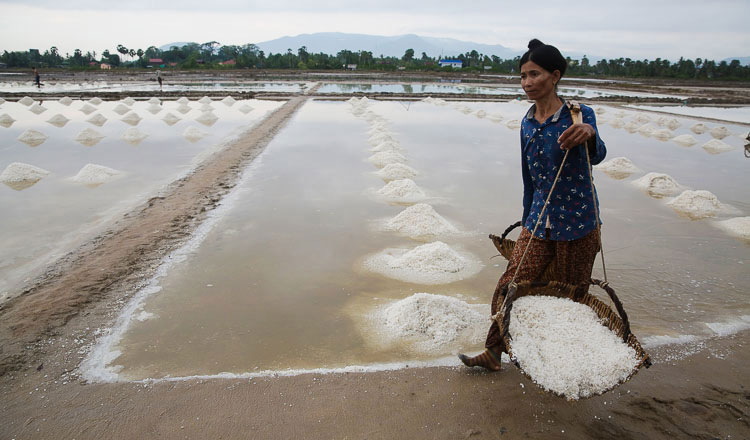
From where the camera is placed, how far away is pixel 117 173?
5.43 m

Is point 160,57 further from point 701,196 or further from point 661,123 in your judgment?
point 701,196

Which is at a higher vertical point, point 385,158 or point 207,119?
point 207,119

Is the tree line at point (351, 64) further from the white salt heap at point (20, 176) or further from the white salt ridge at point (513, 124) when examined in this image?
the white salt heap at point (20, 176)

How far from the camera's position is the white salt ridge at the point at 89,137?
741cm

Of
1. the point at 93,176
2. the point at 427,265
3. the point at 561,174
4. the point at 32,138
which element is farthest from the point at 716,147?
the point at 32,138

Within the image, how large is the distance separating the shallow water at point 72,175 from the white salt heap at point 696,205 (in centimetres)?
551

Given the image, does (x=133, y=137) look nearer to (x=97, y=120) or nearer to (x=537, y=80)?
(x=97, y=120)

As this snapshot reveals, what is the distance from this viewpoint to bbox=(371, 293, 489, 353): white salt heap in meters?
2.17

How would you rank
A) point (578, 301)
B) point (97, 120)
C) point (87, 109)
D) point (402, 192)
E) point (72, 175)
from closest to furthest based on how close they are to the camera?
point (578, 301) → point (402, 192) → point (72, 175) → point (97, 120) → point (87, 109)

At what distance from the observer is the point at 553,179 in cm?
159

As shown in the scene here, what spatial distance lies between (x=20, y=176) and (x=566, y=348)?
6.08 metres

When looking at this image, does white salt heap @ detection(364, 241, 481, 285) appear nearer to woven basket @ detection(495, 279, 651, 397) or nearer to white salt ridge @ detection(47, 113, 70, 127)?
woven basket @ detection(495, 279, 651, 397)

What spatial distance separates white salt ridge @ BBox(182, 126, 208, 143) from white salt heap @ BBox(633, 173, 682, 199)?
22.6 ft

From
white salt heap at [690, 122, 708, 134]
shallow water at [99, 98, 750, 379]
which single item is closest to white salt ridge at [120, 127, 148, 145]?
shallow water at [99, 98, 750, 379]
